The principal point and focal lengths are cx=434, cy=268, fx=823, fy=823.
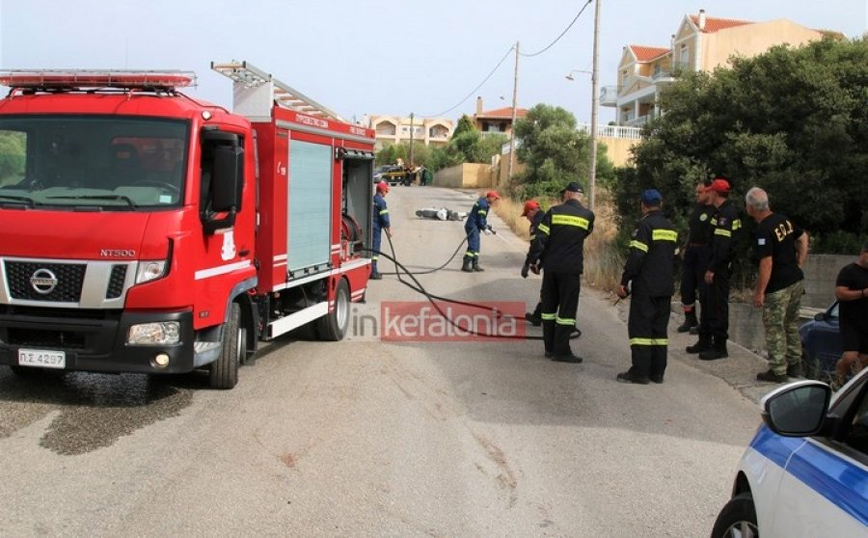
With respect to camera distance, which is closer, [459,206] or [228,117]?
[228,117]

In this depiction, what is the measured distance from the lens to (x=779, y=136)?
1566 cm

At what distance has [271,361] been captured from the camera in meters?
9.15

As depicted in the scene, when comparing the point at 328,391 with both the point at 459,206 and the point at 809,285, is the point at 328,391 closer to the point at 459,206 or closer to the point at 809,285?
the point at 809,285

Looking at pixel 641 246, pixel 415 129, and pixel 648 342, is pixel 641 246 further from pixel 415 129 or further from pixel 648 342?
pixel 415 129

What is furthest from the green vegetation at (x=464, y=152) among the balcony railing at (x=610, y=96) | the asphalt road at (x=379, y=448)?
the asphalt road at (x=379, y=448)

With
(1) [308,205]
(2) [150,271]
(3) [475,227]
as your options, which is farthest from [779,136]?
(2) [150,271]

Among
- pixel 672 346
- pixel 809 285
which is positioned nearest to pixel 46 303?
pixel 672 346

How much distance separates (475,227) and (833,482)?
15.7 m

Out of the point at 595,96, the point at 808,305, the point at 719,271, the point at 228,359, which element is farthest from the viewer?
the point at 595,96

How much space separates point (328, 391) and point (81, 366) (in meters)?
2.25

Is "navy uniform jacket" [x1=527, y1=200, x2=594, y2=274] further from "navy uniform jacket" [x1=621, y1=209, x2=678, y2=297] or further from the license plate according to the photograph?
the license plate

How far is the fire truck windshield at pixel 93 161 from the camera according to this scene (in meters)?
6.60

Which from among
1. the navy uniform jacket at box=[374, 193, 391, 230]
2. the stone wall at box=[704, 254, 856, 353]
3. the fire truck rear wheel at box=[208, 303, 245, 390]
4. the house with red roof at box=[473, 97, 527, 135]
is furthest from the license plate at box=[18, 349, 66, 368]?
the house with red roof at box=[473, 97, 527, 135]

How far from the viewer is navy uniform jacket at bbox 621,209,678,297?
858 cm
